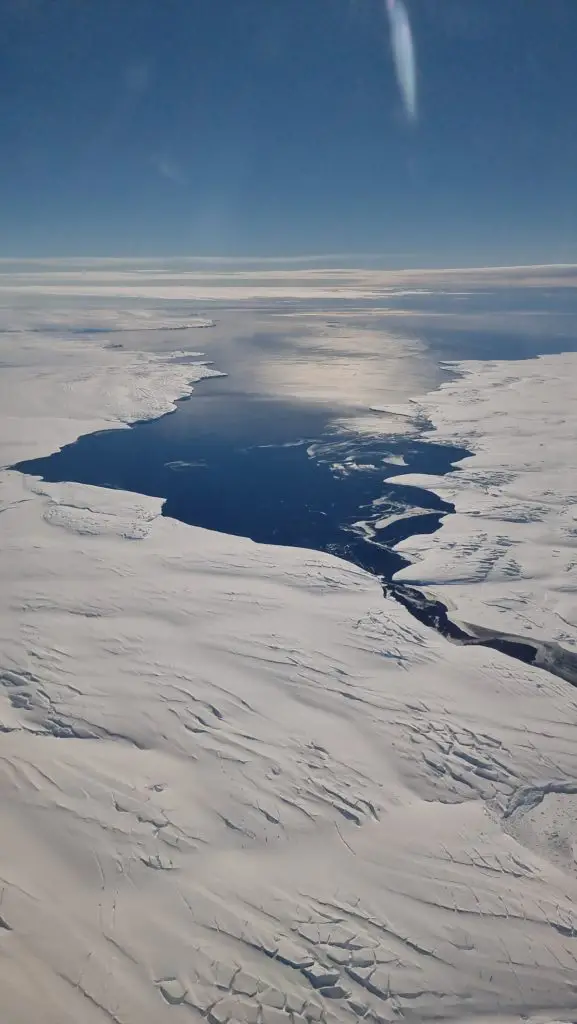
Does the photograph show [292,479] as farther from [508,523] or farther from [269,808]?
[269,808]

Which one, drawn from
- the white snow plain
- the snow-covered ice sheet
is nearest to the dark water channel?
the snow-covered ice sheet

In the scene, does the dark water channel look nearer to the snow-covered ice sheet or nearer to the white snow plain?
the snow-covered ice sheet

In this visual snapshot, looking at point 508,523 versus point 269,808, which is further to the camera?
point 508,523

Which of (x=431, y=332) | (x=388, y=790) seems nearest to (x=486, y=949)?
(x=388, y=790)

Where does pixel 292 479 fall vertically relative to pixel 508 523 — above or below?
above

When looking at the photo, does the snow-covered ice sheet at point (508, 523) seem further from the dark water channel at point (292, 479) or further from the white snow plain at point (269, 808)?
the white snow plain at point (269, 808)

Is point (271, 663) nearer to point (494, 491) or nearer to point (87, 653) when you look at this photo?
point (87, 653)

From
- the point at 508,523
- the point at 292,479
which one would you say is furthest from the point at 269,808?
the point at 292,479

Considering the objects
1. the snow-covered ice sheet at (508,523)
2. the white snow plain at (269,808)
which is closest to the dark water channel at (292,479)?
the snow-covered ice sheet at (508,523)
